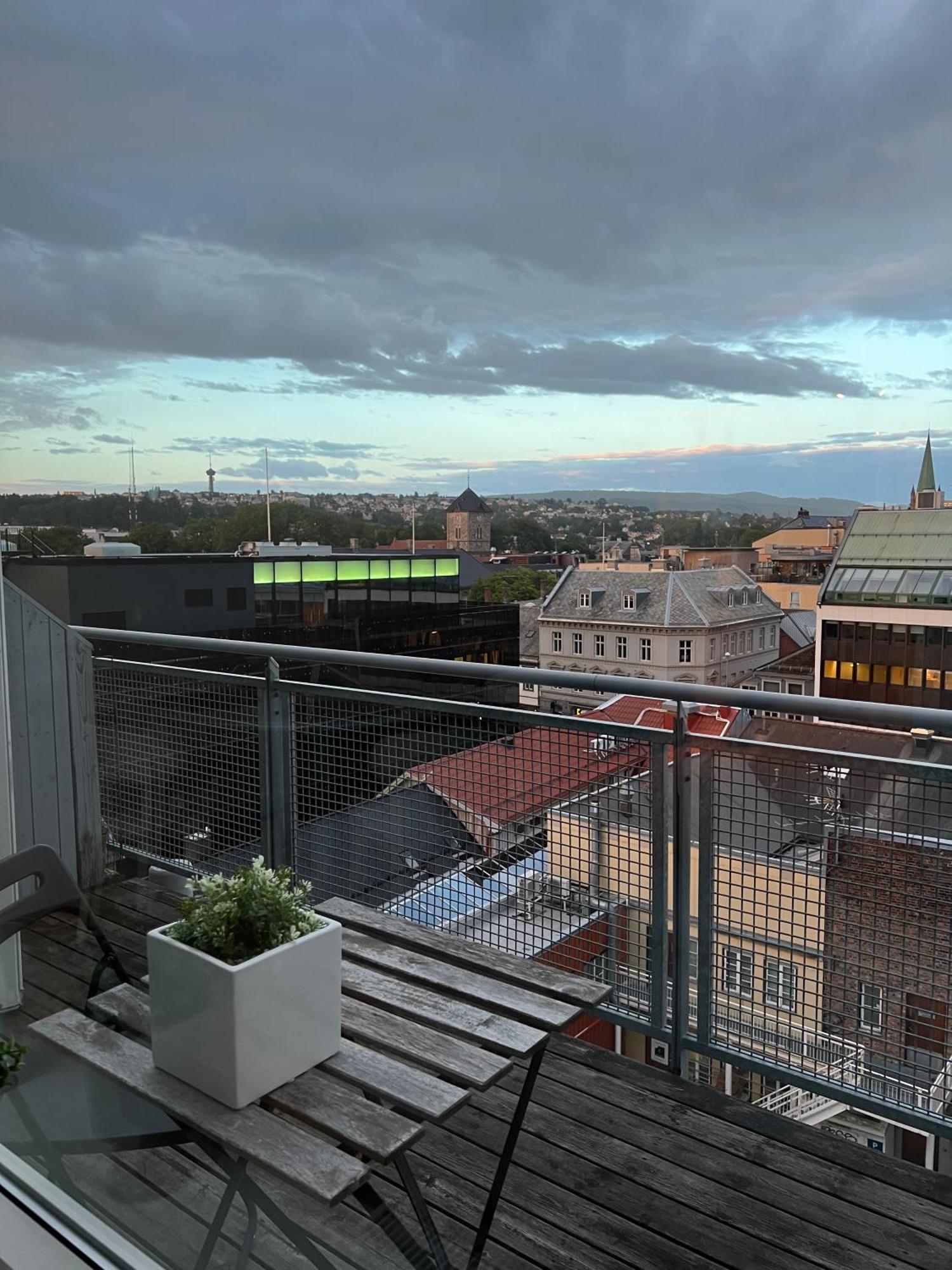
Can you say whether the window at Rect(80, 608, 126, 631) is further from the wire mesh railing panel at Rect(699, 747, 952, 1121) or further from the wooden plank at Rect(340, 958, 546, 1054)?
the wire mesh railing panel at Rect(699, 747, 952, 1121)

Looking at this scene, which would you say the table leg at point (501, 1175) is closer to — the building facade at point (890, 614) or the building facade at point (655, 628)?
the building facade at point (655, 628)

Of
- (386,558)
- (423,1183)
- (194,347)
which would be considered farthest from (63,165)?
(423,1183)

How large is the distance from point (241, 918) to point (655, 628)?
1759 mm

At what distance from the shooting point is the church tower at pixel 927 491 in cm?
236

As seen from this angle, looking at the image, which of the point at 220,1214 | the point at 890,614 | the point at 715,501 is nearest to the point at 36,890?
the point at 220,1214

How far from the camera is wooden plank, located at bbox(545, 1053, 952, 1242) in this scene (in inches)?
69.4

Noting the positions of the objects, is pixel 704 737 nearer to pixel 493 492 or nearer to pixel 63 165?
pixel 493 492

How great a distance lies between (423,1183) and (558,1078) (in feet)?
2.36

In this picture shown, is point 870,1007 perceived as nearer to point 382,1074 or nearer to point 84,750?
point 382,1074

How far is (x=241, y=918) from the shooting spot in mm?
1284

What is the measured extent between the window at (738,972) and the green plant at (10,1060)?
155 centimetres

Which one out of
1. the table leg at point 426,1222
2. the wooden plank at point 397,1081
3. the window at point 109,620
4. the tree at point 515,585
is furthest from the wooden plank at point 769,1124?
the window at point 109,620

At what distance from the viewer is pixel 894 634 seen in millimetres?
2326

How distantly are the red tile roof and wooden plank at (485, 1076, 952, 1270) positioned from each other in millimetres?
684
